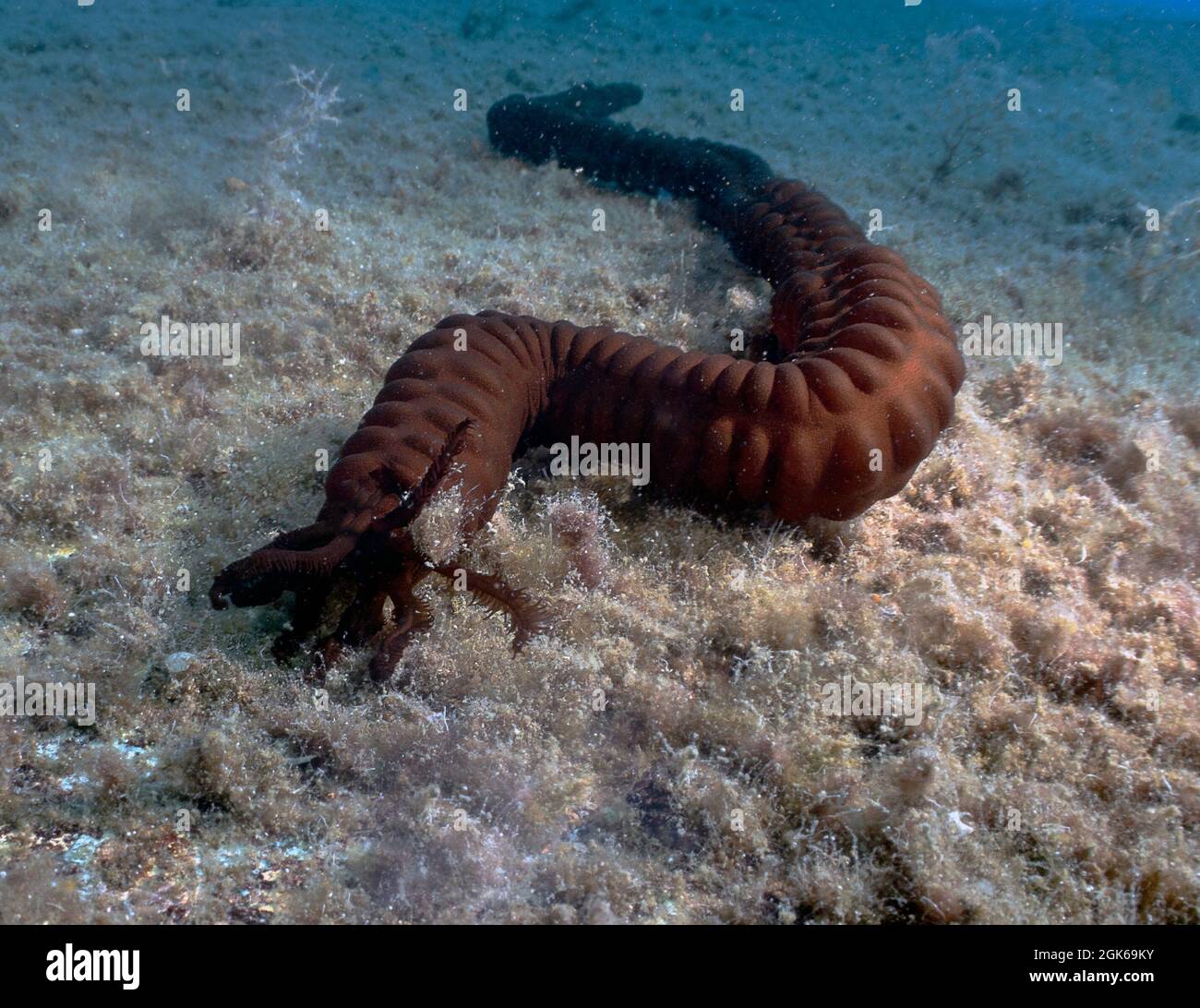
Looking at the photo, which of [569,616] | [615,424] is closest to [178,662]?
[569,616]

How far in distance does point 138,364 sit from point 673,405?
3978 mm

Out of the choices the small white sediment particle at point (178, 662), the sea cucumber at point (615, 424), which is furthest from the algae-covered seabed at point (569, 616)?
the sea cucumber at point (615, 424)

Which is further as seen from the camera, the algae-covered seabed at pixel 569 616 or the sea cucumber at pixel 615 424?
the sea cucumber at pixel 615 424

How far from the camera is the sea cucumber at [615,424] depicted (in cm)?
351

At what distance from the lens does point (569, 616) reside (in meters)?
3.85

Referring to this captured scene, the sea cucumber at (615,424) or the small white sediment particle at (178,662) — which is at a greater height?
Answer: the sea cucumber at (615,424)

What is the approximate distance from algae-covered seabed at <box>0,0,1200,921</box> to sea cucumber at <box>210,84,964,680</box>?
0.96 feet

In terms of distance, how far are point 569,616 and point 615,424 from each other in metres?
1.43

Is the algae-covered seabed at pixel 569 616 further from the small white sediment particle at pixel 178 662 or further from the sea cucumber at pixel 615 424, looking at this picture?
the sea cucumber at pixel 615 424

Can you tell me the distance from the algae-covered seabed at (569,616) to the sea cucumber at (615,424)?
29cm

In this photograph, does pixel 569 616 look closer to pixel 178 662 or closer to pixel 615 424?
pixel 615 424

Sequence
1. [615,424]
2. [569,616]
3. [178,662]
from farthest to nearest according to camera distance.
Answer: [615,424] → [569,616] → [178,662]
